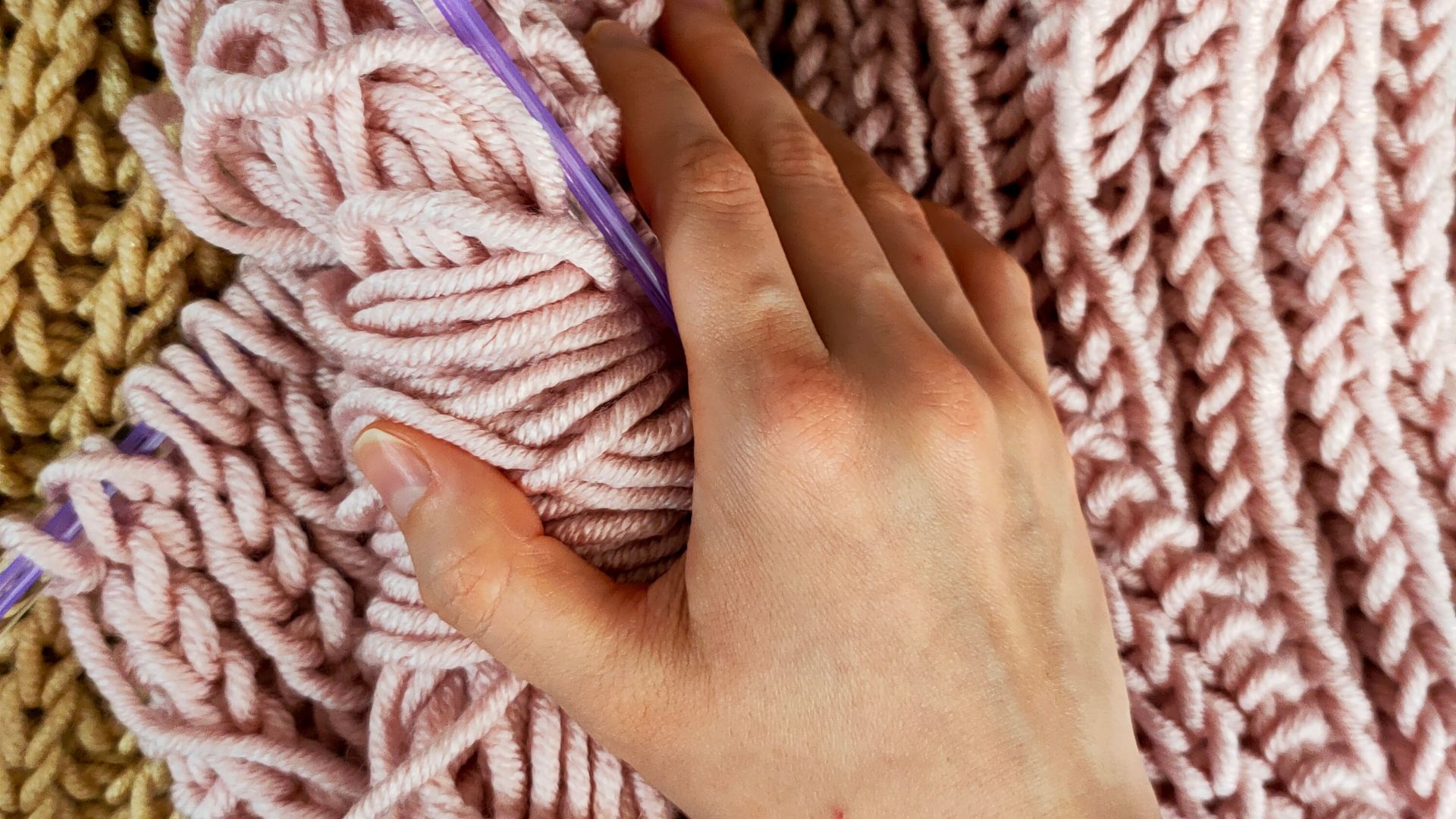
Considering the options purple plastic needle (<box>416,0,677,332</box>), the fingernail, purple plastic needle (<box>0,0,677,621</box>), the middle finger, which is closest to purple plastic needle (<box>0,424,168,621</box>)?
purple plastic needle (<box>0,0,677,621</box>)

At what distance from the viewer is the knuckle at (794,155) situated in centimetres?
70

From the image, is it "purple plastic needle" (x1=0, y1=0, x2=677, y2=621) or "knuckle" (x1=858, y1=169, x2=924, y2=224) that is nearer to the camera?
"purple plastic needle" (x1=0, y1=0, x2=677, y2=621)

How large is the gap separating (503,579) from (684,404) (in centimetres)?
17

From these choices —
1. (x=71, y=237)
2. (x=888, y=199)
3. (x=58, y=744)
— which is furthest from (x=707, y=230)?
(x=58, y=744)

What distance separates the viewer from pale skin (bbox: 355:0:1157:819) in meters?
0.57

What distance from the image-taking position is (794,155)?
0.70m

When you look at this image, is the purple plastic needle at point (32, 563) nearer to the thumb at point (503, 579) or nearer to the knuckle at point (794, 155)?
the thumb at point (503, 579)

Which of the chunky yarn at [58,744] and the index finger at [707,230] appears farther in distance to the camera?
the chunky yarn at [58,744]

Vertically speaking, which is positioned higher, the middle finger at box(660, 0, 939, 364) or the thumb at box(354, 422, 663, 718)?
the middle finger at box(660, 0, 939, 364)

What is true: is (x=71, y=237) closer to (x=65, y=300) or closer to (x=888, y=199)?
(x=65, y=300)

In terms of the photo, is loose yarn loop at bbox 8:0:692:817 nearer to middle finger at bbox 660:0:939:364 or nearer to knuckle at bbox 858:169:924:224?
middle finger at bbox 660:0:939:364

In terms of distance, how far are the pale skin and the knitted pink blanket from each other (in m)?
0.06

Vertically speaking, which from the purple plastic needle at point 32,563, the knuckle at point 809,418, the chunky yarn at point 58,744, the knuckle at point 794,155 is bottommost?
the chunky yarn at point 58,744

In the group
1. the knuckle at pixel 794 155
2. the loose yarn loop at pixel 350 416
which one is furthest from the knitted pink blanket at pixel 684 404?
the knuckle at pixel 794 155
